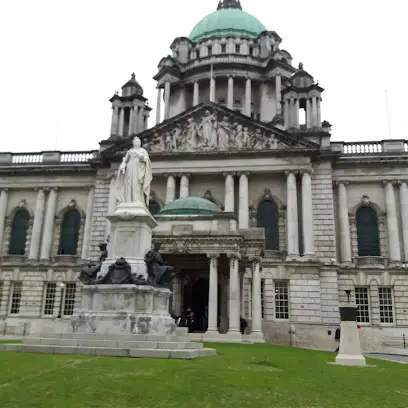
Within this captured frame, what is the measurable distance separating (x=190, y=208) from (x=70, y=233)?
19.9 meters

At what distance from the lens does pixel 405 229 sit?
42094 mm

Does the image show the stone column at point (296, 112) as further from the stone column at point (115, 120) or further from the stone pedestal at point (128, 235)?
the stone pedestal at point (128, 235)

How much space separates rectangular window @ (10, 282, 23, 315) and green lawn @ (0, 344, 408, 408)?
36.0 meters

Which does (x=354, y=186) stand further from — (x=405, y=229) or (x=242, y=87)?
(x=242, y=87)

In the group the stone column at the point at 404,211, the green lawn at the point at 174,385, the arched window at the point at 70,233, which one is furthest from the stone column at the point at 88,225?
the green lawn at the point at 174,385

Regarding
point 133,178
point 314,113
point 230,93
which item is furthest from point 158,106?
point 133,178

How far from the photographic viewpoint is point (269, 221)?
4309 centimetres

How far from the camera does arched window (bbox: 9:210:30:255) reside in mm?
48781

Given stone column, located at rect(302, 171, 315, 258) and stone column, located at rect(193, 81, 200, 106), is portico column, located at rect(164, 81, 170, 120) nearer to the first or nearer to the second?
stone column, located at rect(193, 81, 200, 106)

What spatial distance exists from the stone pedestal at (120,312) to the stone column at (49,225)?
33290 mm

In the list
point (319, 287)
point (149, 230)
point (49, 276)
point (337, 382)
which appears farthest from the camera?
point (49, 276)

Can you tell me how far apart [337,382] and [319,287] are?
93.8 feet

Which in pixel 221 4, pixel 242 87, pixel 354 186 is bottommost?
pixel 354 186

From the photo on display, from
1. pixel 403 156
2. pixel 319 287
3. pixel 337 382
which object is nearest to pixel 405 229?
pixel 403 156
